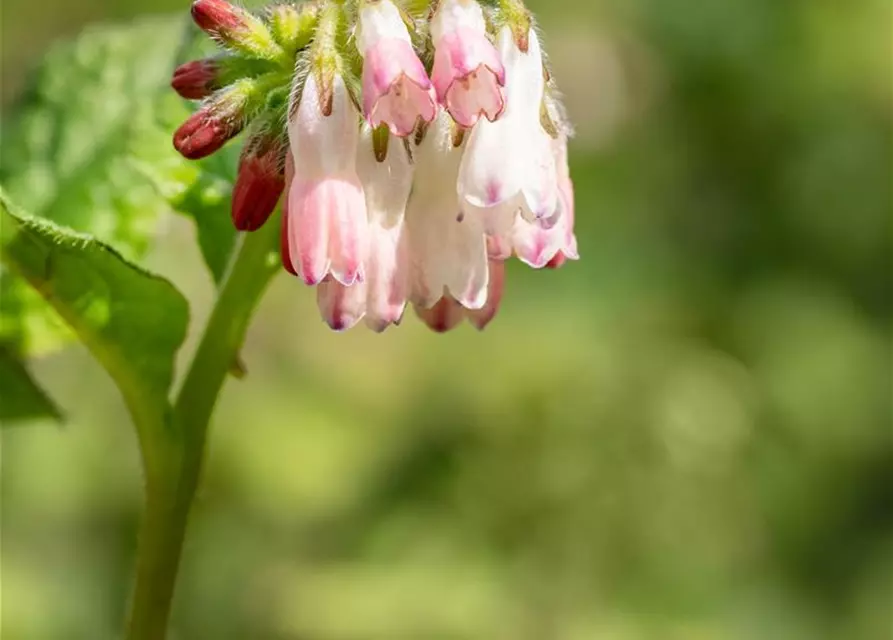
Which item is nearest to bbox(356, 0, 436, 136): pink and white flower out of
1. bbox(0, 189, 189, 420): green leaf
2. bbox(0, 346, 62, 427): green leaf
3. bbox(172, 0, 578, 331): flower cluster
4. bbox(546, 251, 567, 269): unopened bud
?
bbox(172, 0, 578, 331): flower cluster

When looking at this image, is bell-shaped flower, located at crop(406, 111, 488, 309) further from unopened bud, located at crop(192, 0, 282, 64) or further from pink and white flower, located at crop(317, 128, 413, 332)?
unopened bud, located at crop(192, 0, 282, 64)

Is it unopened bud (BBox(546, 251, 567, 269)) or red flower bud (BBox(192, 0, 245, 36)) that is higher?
red flower bud (BBox(192, 0, 245, 36))

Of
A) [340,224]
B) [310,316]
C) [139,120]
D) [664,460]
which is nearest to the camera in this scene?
[340,224]

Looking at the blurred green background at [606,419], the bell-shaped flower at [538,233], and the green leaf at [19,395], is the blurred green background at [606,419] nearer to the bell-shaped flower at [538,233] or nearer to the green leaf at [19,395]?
the green leaf at [19,395]

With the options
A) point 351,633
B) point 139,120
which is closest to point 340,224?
point 139,120

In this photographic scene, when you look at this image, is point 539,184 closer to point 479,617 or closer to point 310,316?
point 479,617

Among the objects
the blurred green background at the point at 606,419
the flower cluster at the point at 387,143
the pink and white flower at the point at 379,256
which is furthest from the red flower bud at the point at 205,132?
the blurred green background at the point at 606,419
